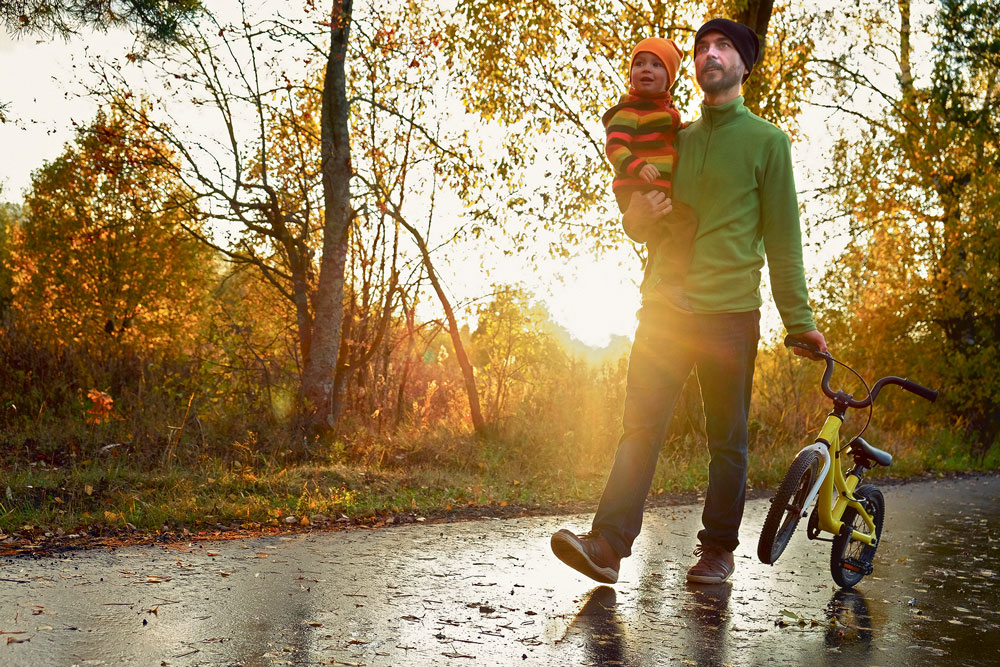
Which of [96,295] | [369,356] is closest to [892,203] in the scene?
[369,356]

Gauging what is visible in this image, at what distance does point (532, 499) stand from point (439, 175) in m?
6.12

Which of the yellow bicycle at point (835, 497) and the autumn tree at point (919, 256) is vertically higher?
the autumn tree at point (919, 256)

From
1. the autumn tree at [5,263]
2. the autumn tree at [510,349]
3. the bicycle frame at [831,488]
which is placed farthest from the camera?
the autumn tree at [5,263]

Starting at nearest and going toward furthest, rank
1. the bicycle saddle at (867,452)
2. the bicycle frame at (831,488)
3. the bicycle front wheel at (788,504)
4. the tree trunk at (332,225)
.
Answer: the bicycle front wheel at (788,504) < the bicycle frame at (831,488) < the bicycle saddle at (867,452) < the tree trunk at (332,225)

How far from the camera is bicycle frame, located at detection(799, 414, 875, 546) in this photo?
4207mm

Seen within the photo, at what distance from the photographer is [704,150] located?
13.1 feet

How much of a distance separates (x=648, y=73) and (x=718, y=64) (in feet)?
1.22

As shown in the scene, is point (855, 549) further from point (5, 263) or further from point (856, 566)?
point (5, 263)

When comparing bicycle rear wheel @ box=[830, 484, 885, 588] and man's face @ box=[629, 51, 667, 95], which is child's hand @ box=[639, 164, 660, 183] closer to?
man's face @ box=[629, 51, 667, 95]

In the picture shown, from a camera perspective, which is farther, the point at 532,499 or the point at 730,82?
the point at 532,499

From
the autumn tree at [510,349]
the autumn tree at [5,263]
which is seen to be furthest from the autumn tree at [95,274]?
the autumn tree at [510,349]

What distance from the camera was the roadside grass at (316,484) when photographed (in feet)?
17.9

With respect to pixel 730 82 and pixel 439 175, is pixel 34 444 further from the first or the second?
pixel 730 82

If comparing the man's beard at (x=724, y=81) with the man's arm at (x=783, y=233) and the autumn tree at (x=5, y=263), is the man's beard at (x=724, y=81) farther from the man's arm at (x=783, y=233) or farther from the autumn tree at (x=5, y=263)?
the autumn tree at (x=5, y=263)
